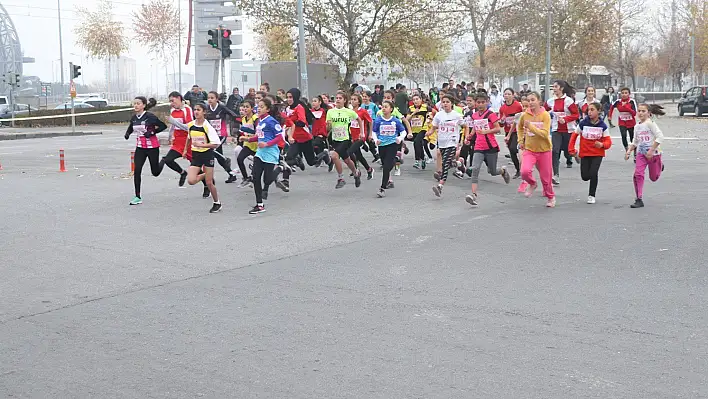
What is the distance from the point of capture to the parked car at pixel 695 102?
150 ft

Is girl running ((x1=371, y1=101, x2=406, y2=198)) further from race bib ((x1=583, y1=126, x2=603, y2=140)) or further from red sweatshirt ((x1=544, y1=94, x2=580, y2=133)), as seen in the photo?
red sweatshirt ((x1=544, y1=94, x2=580, y2=133))

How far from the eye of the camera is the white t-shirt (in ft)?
46.6

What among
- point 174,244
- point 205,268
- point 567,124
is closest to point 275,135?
point 174,244

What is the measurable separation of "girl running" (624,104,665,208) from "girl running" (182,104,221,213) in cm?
602

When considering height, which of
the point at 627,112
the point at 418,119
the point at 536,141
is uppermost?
the point at 627,112

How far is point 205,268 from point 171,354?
3128mm

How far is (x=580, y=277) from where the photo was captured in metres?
7.99

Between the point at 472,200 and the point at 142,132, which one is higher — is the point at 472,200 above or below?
below

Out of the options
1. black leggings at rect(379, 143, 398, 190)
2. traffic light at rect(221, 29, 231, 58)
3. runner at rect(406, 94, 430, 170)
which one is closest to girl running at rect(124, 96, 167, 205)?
black leggings at rect(379, 143, 398, 190)

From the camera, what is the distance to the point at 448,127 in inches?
559

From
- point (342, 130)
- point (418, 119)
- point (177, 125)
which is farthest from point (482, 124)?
point (418, 119)

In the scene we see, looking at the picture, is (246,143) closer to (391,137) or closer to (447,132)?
(391,137)

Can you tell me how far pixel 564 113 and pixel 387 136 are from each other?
367 centimetres

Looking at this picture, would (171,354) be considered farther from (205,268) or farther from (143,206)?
(143,206)
